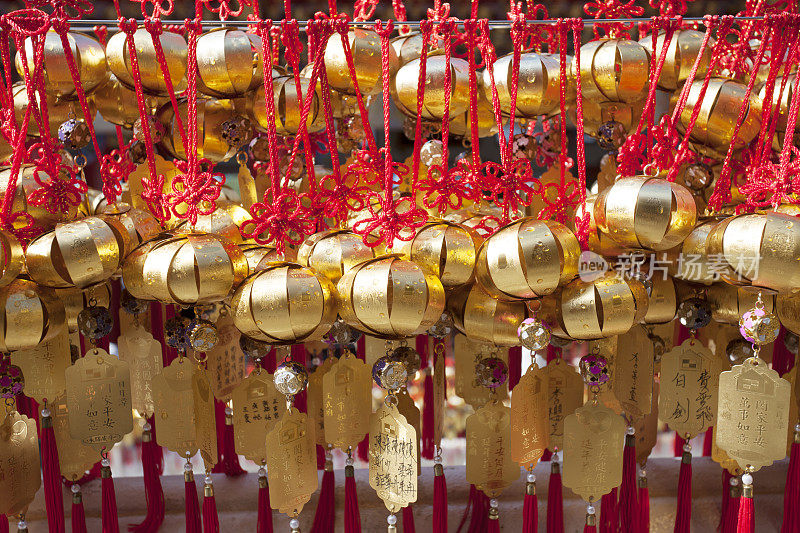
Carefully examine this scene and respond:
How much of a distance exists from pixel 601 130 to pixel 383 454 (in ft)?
1.44

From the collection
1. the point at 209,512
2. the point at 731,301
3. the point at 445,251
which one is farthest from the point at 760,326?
the point at 209,512

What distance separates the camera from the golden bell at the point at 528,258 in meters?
0.65

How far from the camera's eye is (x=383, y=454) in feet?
2.40

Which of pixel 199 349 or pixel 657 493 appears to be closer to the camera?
pixel 199 349

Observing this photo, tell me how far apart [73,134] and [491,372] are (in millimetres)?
529

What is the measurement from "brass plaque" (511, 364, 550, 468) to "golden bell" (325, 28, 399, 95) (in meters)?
0.36

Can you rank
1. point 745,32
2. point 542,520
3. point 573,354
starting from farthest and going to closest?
point 573,354 < point 542,520 < point 745,32

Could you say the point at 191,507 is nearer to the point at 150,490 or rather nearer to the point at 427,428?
the point at 150,490

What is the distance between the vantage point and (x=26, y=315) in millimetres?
670

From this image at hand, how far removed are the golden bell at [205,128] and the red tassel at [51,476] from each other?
34 cm

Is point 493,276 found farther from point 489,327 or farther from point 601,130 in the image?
point 601,130

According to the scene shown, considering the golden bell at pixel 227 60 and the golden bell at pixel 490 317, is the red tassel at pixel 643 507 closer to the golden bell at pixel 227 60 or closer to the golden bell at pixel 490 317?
the golden bell at pixel 490 317

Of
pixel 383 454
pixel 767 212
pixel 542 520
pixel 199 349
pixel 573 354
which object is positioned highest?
pixel 767 212

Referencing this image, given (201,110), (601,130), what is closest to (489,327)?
(601,130)
